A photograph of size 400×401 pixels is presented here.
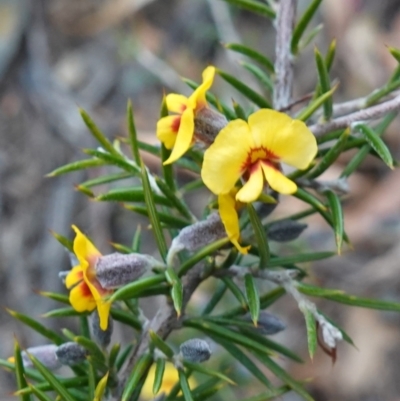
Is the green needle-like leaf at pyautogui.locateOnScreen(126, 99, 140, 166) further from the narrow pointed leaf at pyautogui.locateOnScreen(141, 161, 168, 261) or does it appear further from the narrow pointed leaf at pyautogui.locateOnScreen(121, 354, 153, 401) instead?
the narrow pointed leaf at pyautogui.locateOnScreen(121, 354, 153, 401)

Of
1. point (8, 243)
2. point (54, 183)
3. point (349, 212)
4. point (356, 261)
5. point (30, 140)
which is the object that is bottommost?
point (356, 261)

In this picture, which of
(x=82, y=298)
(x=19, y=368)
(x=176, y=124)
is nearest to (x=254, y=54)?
(x=176, y=124)

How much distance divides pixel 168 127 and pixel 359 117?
0.25 m

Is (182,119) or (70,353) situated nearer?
(182,119)

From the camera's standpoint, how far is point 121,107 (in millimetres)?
2850

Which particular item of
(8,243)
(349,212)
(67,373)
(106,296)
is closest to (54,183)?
(8,243)

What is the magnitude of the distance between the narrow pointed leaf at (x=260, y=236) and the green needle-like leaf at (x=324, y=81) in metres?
0.20

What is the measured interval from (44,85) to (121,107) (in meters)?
0.40

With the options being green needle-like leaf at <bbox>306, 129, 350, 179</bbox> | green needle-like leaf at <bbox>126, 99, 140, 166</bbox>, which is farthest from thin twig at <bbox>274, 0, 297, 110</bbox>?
green needle-like leaf at <bbox>126, 99, 140, 166</bbox>

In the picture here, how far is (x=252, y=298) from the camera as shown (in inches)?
28.1

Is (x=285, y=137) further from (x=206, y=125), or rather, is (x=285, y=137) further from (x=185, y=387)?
(x=185, y=387)

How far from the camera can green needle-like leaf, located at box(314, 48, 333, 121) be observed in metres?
0.76

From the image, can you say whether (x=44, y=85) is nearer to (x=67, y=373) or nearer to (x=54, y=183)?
(x=54, y=183)

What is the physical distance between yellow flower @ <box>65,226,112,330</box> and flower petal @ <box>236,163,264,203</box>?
0.69 ft
